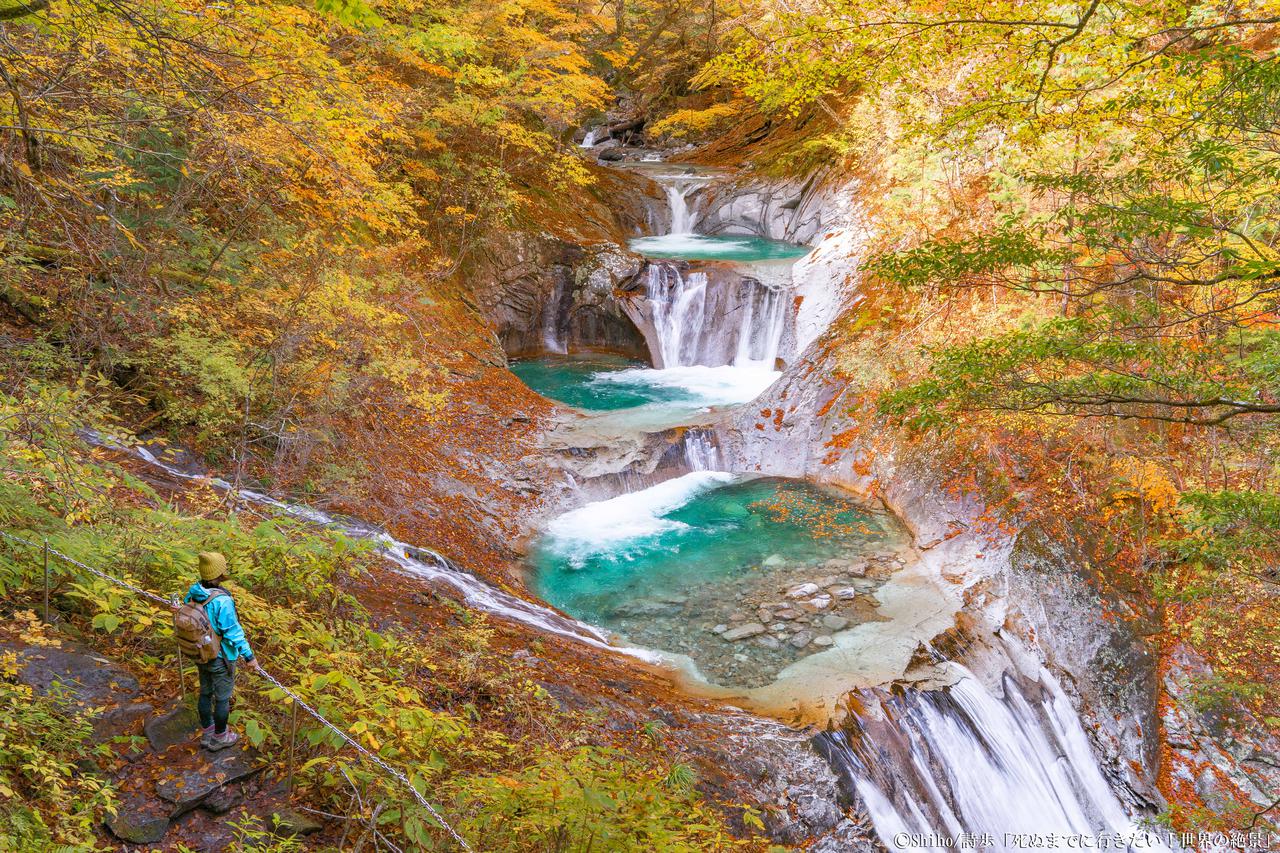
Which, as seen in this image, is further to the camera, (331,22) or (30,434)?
(331,22)

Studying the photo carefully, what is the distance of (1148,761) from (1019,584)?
232cm

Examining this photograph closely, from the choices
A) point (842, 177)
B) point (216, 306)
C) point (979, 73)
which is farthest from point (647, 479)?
point (842, 177)

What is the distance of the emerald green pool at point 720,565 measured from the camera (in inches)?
342

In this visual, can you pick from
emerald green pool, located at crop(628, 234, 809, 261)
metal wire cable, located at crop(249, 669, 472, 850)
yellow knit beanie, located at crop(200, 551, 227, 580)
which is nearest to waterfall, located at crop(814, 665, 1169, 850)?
metal wire cable, located at crop(249, 669, 472, 850)

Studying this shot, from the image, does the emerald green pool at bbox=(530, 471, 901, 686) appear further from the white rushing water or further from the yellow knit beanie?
the yellow knit beanie

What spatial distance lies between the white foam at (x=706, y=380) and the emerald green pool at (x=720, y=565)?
3066mm

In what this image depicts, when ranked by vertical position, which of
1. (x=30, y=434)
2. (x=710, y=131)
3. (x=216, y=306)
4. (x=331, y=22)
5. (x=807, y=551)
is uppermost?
(x=710, y=131)

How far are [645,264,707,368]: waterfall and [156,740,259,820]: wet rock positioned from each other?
15.2 m

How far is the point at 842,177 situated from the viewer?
2008cm

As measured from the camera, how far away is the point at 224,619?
3650 mm

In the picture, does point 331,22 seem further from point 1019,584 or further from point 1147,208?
point 1019,584

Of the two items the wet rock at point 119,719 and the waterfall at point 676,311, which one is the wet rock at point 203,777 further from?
the waterfall at point 676,311

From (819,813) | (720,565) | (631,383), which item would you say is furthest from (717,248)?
(819,813)

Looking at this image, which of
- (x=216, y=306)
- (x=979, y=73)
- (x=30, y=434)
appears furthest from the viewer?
(x=216, y=306)
